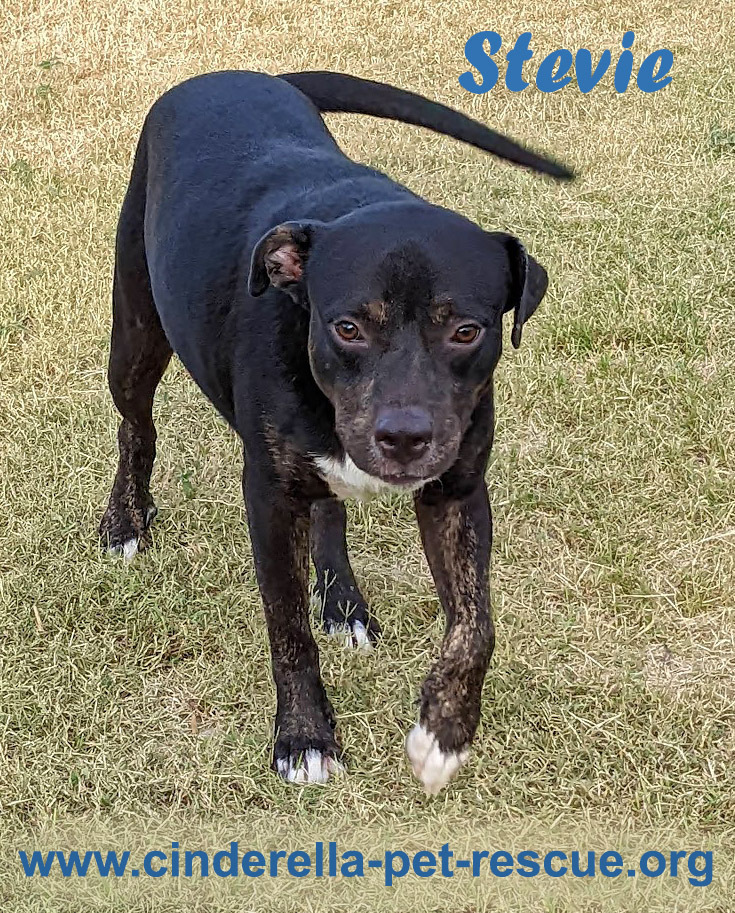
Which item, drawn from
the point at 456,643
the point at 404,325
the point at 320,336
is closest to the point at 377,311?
the point at 404,325

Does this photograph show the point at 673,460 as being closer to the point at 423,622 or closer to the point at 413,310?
the point at 423,622

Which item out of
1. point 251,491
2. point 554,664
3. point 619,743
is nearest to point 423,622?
point 554,664

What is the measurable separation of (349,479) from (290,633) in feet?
1.98

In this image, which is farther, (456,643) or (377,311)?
(456,643)

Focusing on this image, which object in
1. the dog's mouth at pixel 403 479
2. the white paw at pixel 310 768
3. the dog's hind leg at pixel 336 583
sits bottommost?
the white paw at pixel 310 768

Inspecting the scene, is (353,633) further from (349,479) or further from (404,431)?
(404,431)

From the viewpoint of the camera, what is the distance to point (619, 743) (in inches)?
144

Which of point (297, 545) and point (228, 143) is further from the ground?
point (228, 143)

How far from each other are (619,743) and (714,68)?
6262 mm

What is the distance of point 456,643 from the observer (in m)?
3.25

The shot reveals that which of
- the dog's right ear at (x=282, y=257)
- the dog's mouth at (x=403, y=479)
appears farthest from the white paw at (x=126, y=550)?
the dog's mouth at (x=403, y=479)

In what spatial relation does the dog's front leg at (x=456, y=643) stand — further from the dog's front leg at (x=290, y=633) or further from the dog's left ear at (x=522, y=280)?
the dog's left ear at (x=522, y=280)

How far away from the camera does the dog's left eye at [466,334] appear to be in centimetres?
284

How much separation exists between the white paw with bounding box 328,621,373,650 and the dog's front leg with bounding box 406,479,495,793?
811 mm
